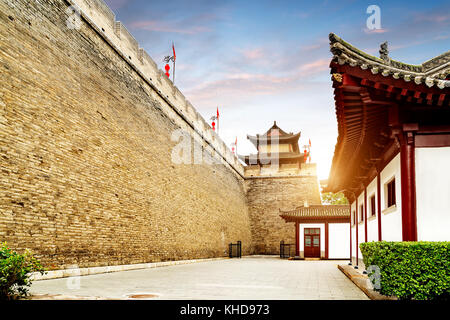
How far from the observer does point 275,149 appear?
35.6 m

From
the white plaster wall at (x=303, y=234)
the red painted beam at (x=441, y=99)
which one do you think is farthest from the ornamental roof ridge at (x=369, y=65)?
the white plaster wall at (x=303, y=234)

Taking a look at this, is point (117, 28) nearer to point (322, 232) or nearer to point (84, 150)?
point (84, 150)

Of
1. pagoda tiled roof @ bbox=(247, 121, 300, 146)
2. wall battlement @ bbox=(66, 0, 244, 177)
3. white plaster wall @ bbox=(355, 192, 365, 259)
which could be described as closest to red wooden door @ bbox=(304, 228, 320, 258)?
wall battlement @ bbox=(66, 0, 244, 177)

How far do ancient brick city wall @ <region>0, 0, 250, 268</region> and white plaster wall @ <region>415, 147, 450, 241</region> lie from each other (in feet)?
20.9

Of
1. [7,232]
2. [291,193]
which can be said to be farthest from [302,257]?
[7,232]

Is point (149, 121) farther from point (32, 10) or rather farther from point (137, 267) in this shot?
point (32, 10)

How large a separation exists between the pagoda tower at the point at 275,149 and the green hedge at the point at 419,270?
28.1 meters

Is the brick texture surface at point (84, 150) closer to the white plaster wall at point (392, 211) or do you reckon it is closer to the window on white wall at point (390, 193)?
the white plaster wall at point (392, 211)

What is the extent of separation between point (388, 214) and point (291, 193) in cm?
2288

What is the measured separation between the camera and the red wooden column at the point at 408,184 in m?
5.33

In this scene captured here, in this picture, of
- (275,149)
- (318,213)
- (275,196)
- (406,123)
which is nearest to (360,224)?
(406,123)

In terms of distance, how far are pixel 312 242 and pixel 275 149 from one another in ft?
44.9

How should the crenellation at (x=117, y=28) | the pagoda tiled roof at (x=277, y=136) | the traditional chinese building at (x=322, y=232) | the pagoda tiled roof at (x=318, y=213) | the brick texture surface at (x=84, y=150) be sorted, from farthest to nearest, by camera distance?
the pagoda tiled roof at (x=277, y=136) → the pagoda tiled roof at (x=318, y=213) → the traditional chinese building at (x=322, y=232) → the crenellation at (x=117, y=28) → the brick texture surface at (x=84, y=150)

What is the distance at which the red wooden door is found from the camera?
901 inches
